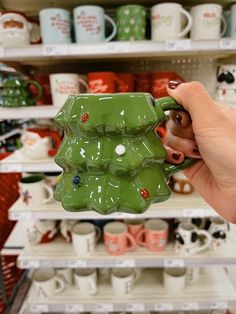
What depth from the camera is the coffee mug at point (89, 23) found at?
90cm

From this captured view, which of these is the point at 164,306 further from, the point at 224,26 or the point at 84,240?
the point at 224,26

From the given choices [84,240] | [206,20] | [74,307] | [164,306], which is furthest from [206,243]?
[206,20]

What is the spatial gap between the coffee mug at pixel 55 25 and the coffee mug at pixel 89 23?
0.04 meters

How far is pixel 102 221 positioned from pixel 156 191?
2.94 feet

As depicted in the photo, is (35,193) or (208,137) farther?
(35,193)

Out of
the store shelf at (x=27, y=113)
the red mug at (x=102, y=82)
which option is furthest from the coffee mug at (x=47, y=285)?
the red mug at (x=102, y=82)

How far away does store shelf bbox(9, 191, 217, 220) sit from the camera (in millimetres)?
1047

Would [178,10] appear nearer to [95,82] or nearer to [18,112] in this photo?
[95,82]

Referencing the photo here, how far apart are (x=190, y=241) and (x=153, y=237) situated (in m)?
0.15

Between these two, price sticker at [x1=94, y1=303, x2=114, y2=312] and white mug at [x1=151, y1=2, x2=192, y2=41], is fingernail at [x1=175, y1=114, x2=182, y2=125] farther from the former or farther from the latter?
price sticker at [x1=94, y1=303, x2=114, y2=312]

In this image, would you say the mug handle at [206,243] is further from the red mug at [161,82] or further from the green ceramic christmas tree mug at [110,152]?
the green ceramic christmas tree mug at [110,152]

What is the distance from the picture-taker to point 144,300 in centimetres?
118

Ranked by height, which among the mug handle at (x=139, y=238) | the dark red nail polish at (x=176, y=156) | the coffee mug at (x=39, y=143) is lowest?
the mug handle at (x=139, y=238)

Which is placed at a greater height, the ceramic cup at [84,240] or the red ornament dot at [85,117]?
the red ornament dot at [85,117]
